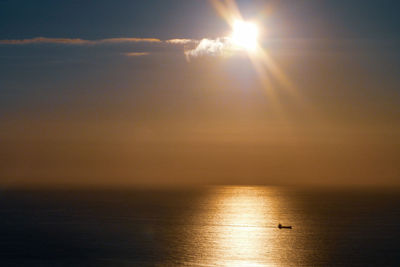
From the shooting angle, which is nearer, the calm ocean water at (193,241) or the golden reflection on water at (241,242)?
the calm ocean water at (193,241)

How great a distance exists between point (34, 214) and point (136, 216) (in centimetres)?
4225

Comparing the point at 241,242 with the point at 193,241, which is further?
the point at 241,242

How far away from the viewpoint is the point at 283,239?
417ft

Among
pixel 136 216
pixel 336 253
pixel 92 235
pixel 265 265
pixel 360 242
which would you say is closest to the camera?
pixel 265 265

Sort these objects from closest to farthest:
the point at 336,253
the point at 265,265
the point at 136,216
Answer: the point at 265,265 < the point at 336,253 < the point at 136,216

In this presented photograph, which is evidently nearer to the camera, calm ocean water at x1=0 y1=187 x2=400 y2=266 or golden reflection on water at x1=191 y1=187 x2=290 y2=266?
calm ocean water at x1=0 y1=187 x2=400 y2=266

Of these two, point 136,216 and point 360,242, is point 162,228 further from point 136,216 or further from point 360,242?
point 360,242

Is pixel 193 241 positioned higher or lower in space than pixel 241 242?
lower

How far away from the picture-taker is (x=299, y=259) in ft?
311

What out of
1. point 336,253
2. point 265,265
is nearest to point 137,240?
point 265,265

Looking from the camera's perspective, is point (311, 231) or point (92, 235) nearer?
point (92, 235)

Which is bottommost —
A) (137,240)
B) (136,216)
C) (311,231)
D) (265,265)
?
(265,265)

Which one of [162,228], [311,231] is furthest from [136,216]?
[311,231]

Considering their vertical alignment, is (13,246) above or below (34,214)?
below
